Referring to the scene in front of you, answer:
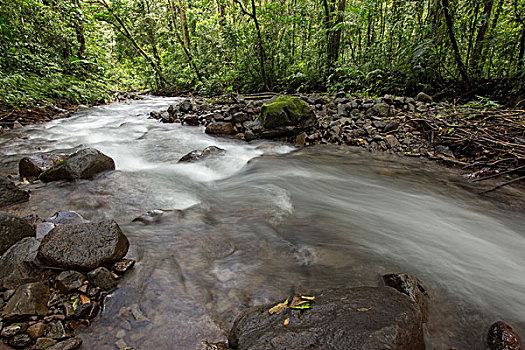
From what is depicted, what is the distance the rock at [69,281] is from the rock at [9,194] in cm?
208

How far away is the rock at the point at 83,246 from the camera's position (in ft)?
6.63

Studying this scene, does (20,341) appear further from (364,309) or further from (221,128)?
(221,128)

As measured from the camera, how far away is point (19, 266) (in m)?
1.96

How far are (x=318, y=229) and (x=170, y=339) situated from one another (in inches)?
76.4

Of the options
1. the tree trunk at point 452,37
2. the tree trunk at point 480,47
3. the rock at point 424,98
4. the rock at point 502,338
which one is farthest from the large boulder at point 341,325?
the tree trunk at point 480,47

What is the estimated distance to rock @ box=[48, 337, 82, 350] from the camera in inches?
62.2

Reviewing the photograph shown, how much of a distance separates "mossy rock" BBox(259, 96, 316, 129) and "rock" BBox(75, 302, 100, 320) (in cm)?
543

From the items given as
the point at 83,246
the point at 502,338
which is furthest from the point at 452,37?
the point at 83,246

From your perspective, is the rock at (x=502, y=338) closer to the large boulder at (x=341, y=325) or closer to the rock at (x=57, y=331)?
the large boulder at (x=341, y=325)

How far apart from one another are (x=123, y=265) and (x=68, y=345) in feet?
2.28

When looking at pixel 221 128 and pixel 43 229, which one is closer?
pixel 43 229

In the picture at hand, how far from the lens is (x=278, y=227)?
10.4 feet

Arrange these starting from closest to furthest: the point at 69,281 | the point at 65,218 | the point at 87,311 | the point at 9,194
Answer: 1. the point at 87,311
2. the point at 69,281
3. the point at 65,218
4. the point at 9,194

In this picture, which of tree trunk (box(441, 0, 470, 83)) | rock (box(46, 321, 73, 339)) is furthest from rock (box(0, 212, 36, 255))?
tree trunk (box(441, 0, 470, 83))
